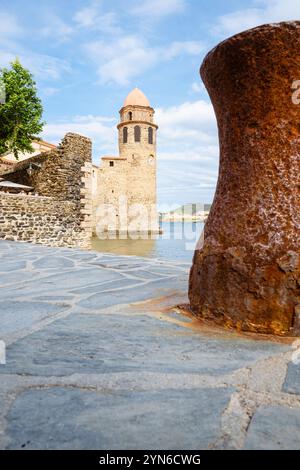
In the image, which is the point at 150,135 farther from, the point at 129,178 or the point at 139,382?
the point at 139,382

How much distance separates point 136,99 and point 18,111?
1758 centimetres

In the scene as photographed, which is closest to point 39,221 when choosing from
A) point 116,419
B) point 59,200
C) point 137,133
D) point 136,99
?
point 59,200

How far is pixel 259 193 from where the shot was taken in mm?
1435

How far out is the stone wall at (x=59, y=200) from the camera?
10102mm

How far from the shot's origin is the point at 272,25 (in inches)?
53.5

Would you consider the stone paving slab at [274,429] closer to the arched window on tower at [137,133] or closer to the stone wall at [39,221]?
the stone wall at [39,221]

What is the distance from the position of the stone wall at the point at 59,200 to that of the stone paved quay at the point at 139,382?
8.75 m

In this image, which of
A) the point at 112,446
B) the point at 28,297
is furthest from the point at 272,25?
the point at 28,297

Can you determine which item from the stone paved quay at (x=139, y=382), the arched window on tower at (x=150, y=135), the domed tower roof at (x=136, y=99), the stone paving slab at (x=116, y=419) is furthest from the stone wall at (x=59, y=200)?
the domed tower roof at (x=136, y=99)

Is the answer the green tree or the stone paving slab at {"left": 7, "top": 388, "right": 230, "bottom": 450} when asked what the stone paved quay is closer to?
the stone paving slab at {"left": 7, "top": 388, "right": 230, "bottom": 450}

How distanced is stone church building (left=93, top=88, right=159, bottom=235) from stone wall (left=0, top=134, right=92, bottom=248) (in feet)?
52.9

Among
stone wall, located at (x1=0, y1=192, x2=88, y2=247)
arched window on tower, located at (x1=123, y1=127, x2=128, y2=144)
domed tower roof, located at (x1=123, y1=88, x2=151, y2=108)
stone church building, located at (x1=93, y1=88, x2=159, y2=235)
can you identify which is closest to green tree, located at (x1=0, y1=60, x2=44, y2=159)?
stone wall, located at (x1=0, y1=192, x2=88, y2=247)

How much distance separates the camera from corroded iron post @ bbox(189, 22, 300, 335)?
4.42 ft
